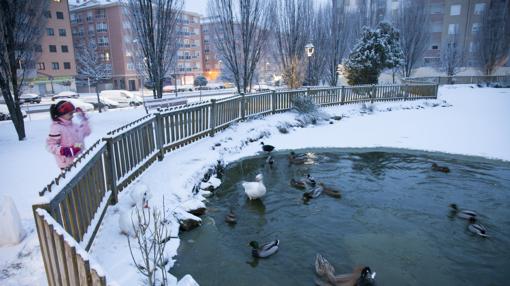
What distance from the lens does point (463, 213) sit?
5.84 meters

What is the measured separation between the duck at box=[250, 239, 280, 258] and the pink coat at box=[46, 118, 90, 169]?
306cm

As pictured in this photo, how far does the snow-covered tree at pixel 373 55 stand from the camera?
75.6 ft

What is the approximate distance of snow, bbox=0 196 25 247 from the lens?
4.34 meters

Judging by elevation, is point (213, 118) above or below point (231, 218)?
above

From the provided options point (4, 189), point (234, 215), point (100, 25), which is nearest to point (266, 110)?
point (234, 215)

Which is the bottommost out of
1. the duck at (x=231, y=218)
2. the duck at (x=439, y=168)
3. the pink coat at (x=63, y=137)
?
the duck at (x=231, y=218)

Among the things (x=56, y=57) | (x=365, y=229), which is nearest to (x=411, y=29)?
(x=365, y=229)

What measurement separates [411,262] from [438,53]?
5381 cm

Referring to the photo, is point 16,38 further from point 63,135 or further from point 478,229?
point 478,229

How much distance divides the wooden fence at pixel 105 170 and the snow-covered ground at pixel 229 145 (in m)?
0.33

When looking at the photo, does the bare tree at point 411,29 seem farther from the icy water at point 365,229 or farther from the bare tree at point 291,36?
the icy water at point 365,229

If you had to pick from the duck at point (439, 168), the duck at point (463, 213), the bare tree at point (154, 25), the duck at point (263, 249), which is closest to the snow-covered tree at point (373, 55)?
the bare tree at point (154, 25)

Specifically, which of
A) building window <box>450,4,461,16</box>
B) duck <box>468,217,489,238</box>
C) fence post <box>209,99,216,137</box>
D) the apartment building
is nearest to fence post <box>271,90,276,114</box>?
fence post <box>209,99,216,137</box>

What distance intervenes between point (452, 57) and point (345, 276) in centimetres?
4360
